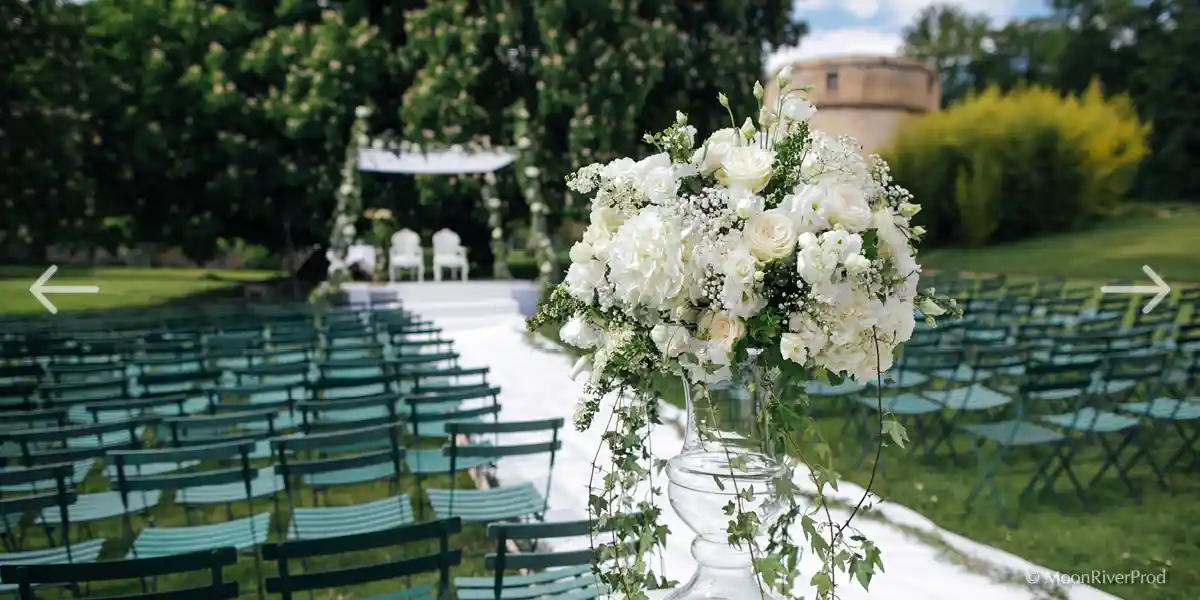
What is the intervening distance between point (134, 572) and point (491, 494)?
1945 mm

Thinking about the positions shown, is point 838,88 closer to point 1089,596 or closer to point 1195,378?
point 1195,378

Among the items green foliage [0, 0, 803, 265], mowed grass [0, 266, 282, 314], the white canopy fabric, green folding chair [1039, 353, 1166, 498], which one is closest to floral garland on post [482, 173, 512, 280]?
green foliage [0, 0, 803, 265]

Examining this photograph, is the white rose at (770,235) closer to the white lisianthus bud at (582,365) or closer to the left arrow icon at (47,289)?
the white lisianthus bud at (582,365)

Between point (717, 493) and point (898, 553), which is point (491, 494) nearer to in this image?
point (898, 553)

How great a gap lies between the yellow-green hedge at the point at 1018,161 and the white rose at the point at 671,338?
17.5 meters

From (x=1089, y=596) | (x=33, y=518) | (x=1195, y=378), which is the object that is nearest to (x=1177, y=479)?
(x=1195, y=378)

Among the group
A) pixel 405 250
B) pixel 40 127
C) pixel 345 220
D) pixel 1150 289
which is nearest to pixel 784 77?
pixel 1150 289

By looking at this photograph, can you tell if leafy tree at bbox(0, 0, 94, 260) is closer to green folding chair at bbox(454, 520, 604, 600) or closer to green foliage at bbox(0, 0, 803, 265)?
green foliage at bbox(0, 0, 803, 265)

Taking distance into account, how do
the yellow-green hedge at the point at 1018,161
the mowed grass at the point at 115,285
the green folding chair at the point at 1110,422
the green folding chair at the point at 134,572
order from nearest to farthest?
1. the green folding chair at the point at 134,572
2. the green folding chair at the point at 1110,422
3. the mowed grass at the point at 115,285
4. the yellow-green hedge at the point at 1018,161

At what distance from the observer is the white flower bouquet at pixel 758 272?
1449 mm

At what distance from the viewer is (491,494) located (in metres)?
4.30

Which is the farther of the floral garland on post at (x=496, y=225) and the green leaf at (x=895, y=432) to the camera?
the floral garland on post at (x=496, y=225)

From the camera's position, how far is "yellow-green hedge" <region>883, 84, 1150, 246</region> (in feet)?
57.8

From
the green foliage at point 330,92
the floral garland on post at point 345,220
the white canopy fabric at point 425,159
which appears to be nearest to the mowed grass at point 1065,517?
the white canopy fabric at point 425,159
